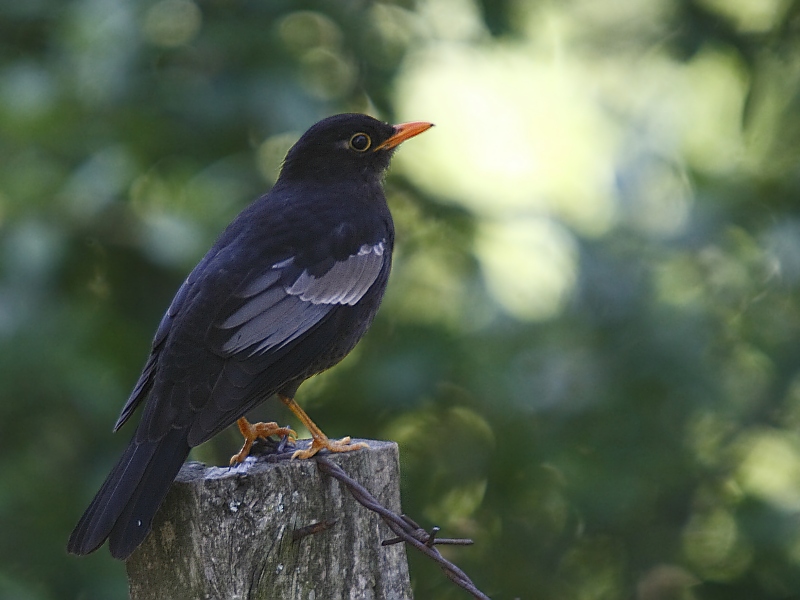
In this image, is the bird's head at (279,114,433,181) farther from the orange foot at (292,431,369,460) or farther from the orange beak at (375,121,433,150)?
the orange foot at (292,431,369,460)

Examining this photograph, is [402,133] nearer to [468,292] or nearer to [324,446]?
[468,292]

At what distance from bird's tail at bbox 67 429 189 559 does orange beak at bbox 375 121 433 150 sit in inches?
79.1

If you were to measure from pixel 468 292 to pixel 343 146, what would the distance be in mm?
882

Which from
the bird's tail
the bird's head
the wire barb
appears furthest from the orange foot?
the bird's head

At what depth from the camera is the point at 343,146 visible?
4.64 metres

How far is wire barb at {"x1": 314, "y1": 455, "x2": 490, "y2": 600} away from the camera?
2.56 meters

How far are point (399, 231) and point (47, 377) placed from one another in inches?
72.0

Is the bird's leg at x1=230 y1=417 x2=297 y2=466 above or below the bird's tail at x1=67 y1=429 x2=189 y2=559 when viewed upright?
below

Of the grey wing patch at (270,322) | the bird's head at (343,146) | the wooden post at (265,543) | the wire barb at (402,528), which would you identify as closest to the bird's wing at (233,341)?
the grey wing patch at (270,322)

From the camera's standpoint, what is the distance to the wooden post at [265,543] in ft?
8.53

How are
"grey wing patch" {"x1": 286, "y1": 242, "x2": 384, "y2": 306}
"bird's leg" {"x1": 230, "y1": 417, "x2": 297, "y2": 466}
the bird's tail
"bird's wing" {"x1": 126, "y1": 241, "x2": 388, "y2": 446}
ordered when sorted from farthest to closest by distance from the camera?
"grey wing patch" {"x1": 286, "y1": 242, "x2": 384, "y2": 306} → "bird's leg" {"x1": 230, "y1": 417, "x2": 297, "y2": 466} → "bird's wing" {"x1": 126, "y1": 241, "x2": 388, "y2": 446} → the bird's tail

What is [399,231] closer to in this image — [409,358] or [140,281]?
[409,358]

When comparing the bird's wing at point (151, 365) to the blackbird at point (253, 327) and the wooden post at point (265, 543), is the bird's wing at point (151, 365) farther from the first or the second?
the wooden post at point (265, 543)

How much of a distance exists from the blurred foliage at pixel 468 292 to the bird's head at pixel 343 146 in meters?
0.15
